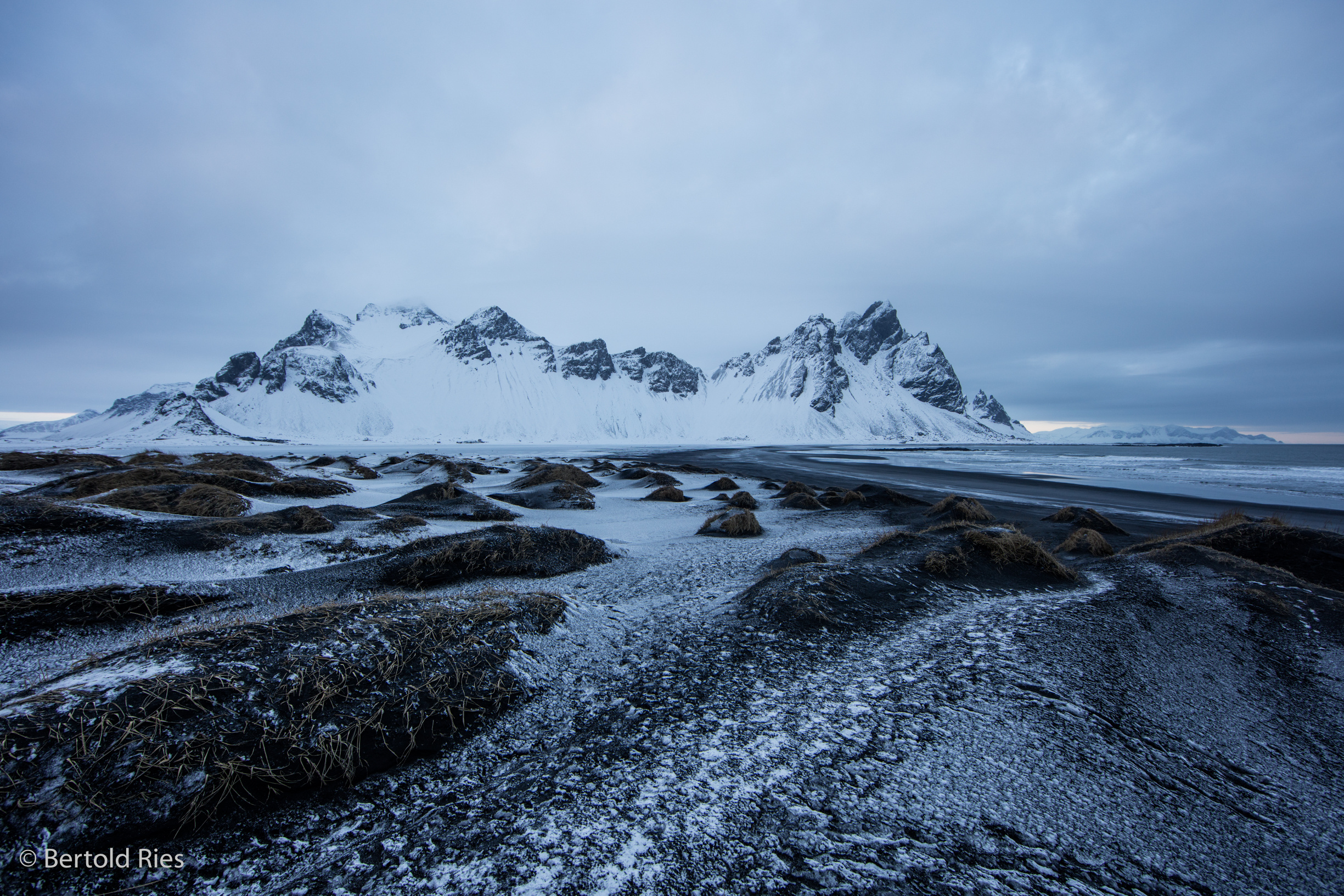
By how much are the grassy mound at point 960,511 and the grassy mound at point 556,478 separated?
43.8 ft

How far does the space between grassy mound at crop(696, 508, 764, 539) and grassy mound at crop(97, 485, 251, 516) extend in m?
10.4

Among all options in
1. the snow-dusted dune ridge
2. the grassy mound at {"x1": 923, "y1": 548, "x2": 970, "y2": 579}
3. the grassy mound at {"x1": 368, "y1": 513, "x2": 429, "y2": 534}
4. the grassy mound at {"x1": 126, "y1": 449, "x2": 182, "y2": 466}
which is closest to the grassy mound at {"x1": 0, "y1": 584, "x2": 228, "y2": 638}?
the grassy mound at {"x1": 368, "y1": 513, "x2": 429, "y2": 534}

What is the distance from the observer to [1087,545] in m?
10.3

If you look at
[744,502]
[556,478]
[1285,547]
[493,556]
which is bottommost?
[493,556]

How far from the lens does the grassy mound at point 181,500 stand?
10078mm

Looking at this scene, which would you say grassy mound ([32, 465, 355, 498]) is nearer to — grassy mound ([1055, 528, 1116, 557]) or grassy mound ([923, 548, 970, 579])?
grassy mound ([923, 548, 970, 579])

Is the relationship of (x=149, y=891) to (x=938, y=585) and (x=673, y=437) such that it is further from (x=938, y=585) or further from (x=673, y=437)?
(x=673, y=437)

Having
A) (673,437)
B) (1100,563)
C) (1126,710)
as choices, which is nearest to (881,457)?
(1100,563)

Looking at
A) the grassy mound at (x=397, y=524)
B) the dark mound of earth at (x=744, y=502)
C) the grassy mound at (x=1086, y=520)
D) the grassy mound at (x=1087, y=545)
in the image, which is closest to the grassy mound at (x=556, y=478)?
the dark mound of earth at (x=744, y=502)

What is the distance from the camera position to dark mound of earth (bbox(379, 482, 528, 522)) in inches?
508

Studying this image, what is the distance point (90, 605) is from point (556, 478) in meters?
16.5

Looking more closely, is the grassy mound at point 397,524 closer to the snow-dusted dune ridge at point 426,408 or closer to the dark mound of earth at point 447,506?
the dark mound of earth at point 447,506

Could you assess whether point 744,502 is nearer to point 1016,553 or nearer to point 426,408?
point 1016,553

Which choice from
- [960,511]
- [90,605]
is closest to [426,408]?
[960,511]
